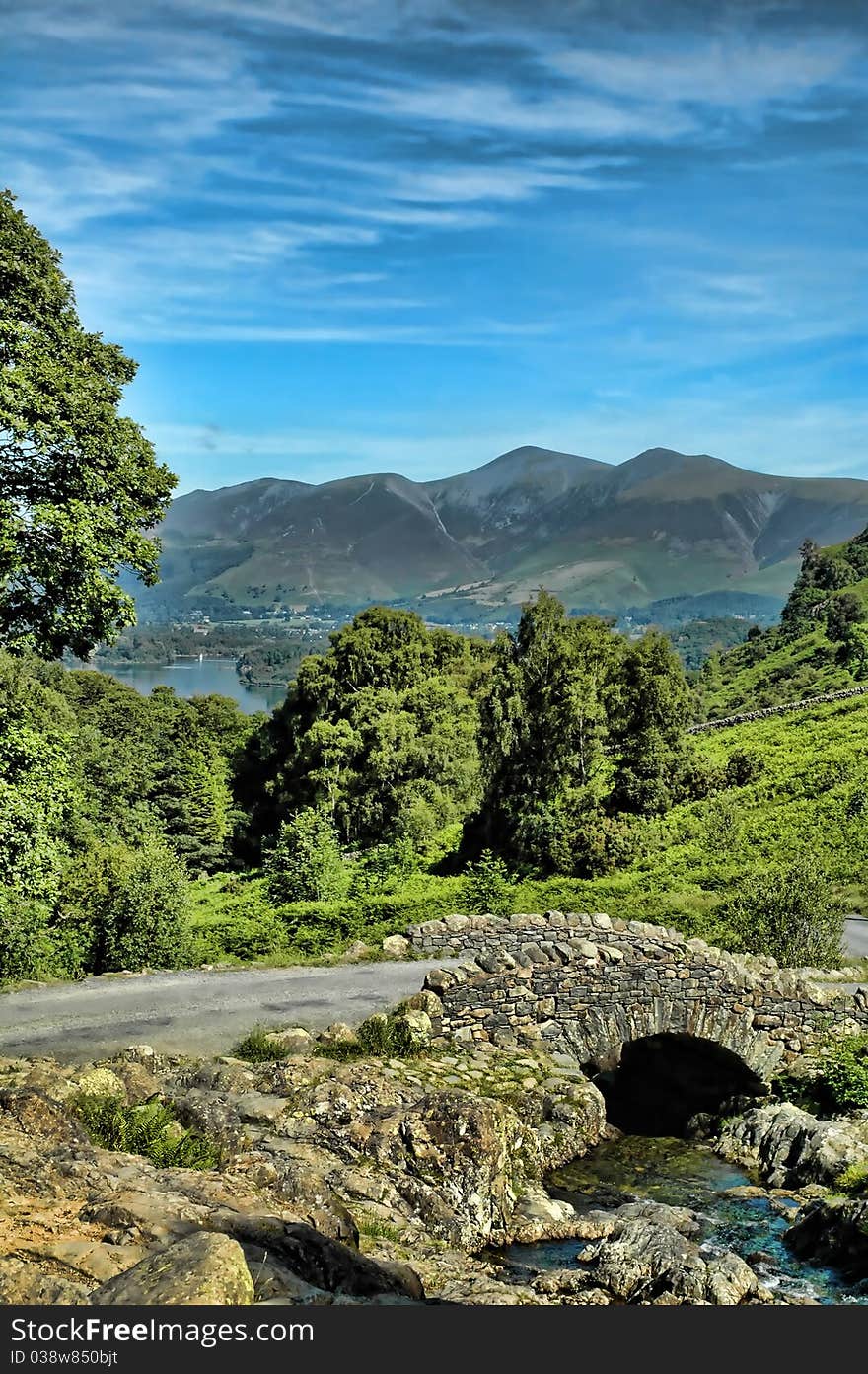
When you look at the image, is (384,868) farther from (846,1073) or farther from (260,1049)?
(260,1049)

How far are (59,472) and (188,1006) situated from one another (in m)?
9.30

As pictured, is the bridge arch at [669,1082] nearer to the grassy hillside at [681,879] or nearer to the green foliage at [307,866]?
the grassy hillside at [681,879]

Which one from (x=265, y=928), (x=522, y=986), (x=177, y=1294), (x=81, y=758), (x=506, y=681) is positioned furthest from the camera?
(x=81, y=758)

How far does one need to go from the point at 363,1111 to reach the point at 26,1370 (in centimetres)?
753

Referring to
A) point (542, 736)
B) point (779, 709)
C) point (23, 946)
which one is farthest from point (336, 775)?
point (779, 709)

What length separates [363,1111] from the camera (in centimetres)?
1310

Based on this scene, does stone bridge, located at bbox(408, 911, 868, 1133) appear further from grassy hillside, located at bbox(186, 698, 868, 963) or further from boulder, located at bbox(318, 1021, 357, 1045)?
grassy hillside, located at bbox(186, 698, 868, 963)

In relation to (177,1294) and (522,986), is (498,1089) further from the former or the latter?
(177,1294)

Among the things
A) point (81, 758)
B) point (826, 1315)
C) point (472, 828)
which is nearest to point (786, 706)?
point (472, 828)

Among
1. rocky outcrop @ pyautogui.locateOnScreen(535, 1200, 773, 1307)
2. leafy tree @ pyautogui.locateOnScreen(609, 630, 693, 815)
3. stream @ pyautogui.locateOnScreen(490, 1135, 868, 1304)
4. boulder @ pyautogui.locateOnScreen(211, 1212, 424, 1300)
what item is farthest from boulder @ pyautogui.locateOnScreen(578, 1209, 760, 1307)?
leafy tree @ pyautogui.locateOnScreen(609, 630, 693, 815)

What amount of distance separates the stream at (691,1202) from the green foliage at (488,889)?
10.5 m

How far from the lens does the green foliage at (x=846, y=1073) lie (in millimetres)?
16812

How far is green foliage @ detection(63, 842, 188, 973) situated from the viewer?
23.9 m

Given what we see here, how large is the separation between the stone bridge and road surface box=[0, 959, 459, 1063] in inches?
Result: 78.3
